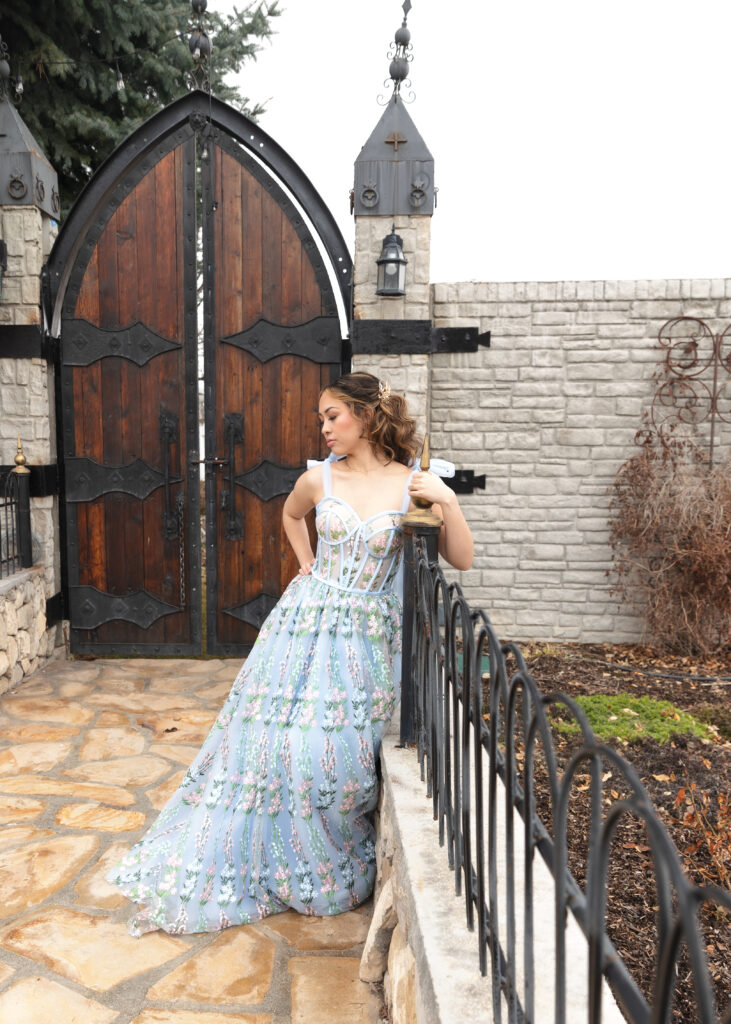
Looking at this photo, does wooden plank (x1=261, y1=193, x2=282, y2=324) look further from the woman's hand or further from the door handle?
the woman's hand

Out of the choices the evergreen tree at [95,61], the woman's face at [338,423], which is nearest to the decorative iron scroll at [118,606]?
the woman's face at [338,423]

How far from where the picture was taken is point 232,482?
5012mm

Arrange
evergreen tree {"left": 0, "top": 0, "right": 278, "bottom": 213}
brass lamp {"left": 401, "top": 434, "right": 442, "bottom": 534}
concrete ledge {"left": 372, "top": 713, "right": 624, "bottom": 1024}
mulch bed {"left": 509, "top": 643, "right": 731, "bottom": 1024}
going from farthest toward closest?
evergreen tree {"left": 0, "top": 0, "right": 278, "bottom": 213}
brass lamp {"left": 401, "top": 434, "right": 442, "bottom": 534}
mulch bed {"left": 509, "top": 643, "right": 731, "bottom": 1024}
concrete ledge {"left": 372, "top": 713, "right": 624, "bottom": 1024}

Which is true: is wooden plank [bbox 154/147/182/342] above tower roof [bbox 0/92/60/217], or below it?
below

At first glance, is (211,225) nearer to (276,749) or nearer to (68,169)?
(276,749)

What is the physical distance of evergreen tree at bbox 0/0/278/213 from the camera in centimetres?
723

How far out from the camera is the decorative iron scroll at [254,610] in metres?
5.09

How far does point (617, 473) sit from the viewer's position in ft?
17.1

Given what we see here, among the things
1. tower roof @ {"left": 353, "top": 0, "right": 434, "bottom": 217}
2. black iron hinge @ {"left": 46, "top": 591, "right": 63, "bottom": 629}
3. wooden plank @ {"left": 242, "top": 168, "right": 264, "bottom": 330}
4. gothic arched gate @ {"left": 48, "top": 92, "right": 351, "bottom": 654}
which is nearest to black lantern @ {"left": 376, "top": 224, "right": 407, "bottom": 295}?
tower roof @ {"left": 353, "top": 0, "right": 434, "bottom": 217}

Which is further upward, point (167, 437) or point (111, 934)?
point (167, 437)

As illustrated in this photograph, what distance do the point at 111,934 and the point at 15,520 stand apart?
3246 mm

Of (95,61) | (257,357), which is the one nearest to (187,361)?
(257,357)

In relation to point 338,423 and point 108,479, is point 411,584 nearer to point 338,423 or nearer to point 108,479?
point 338,423

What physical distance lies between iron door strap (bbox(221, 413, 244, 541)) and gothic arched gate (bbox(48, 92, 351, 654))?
11 millimetres
